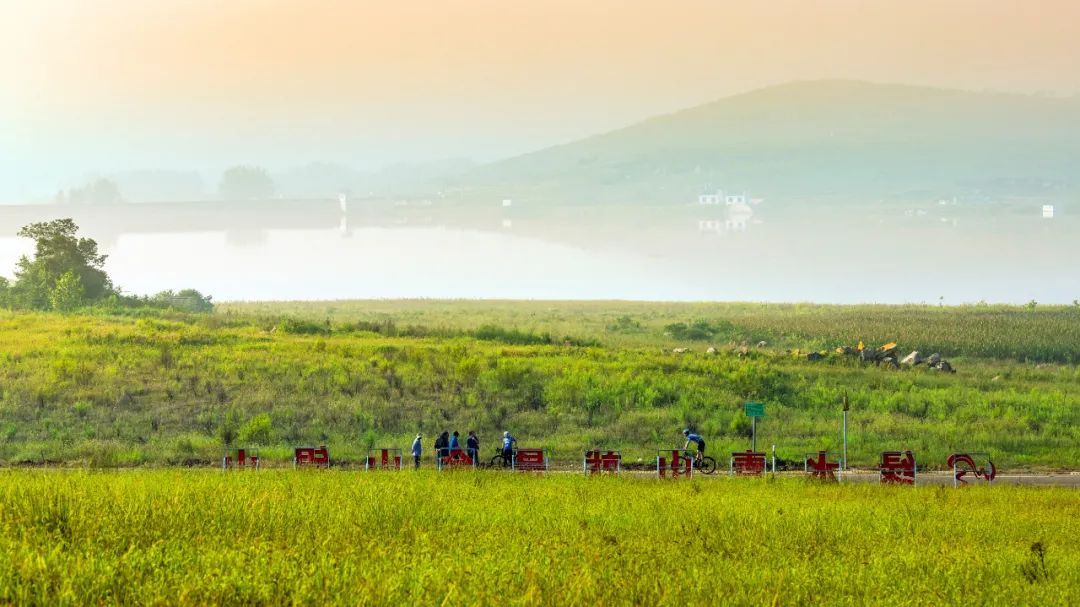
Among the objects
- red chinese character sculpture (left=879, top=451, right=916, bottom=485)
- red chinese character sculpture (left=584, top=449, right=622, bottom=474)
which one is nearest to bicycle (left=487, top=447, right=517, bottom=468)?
red chinese character sculpture (left=584, top=449, right=622, bottom=474)

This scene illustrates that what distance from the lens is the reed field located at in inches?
1646

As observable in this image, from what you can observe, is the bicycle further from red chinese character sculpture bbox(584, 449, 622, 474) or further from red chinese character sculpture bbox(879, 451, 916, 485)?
red chinese character sculpture bbox(879, 451, 916, 485)

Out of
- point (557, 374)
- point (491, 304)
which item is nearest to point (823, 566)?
point (557, 374)

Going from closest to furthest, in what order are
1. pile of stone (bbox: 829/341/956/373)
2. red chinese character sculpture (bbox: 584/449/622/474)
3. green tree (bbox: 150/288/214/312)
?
red chinese character sculpture (bbox: 584/449/622/474) → pile of stone (bbox: 829/341/956/373) → green tree (bbox: 150/288/214/312)

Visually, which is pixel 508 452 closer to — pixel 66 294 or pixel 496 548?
pixel 496 548

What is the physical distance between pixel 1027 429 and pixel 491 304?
407 feet

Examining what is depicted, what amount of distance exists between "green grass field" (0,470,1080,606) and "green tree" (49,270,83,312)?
75.5 metres

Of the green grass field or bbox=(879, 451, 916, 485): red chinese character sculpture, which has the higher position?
the green grass field

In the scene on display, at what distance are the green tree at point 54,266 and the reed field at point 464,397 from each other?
76.5 ft

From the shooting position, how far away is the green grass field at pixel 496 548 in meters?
11.2

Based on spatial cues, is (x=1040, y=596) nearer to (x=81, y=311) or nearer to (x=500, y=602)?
(x=500, y=602)

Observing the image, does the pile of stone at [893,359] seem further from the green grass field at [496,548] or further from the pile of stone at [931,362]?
the green grass field at [496,548]

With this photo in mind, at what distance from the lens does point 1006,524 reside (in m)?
20.6

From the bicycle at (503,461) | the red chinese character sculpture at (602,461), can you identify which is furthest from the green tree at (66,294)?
the red chinese character sculpture at (602,461)
